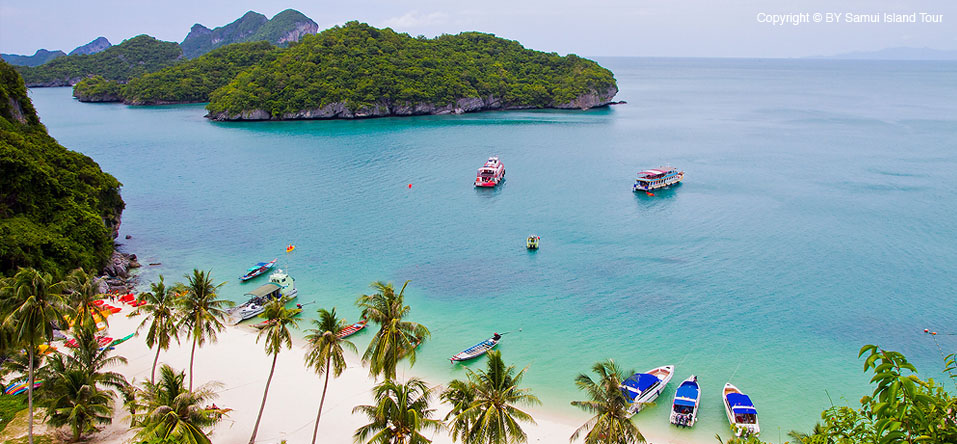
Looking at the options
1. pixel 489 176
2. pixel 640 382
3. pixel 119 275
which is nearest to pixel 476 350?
pixel 640 382

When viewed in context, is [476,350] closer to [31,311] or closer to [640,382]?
[640,382]

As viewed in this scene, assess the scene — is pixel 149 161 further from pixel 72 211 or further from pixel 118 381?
pixel 118 381

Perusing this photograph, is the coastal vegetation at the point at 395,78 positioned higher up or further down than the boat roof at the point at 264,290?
higher up

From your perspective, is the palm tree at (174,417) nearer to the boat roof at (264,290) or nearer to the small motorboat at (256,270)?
the boat roof at (264,290)

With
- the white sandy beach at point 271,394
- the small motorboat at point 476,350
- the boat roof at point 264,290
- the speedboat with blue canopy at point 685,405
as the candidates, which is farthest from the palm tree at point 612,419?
the boat roof at point 264,290

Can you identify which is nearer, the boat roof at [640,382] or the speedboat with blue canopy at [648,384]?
the speedboat with blue canopy at [648,384]
